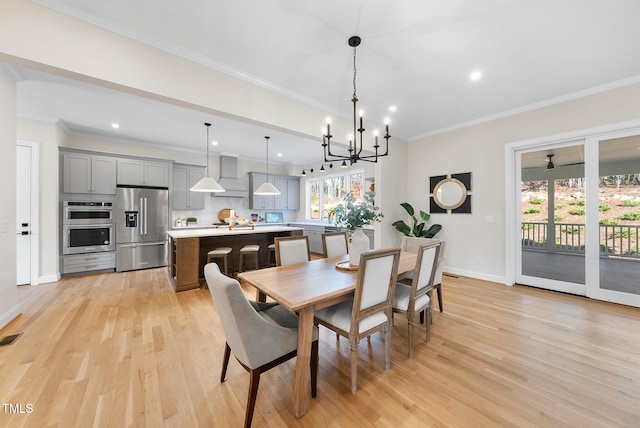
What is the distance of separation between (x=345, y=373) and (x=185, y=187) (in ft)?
18.3

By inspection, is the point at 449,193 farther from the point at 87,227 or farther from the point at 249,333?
the point at 87,227

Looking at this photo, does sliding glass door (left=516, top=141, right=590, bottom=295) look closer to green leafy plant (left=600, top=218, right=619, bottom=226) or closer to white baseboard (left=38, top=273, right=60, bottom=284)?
green leafy plant (left=600, top=218, right=619, bottom=226)

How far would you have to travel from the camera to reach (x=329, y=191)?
710 cm

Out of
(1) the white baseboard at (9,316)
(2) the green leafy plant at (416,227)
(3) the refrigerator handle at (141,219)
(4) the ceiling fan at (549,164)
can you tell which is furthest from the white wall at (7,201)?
(4) the ceiling fan at (549,164)

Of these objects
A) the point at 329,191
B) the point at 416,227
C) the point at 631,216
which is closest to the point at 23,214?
the point at 329,191

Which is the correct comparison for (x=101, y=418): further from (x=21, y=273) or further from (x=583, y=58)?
(x=583, y=58)

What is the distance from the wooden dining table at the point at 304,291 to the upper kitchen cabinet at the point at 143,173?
4443 millimetres

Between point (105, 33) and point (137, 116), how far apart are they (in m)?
2.18

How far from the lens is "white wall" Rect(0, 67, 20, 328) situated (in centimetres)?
248

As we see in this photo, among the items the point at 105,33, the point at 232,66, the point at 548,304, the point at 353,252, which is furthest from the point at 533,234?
the point at 105,33

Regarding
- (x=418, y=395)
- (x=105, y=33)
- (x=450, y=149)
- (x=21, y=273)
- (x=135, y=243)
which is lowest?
(x=418, y=395)

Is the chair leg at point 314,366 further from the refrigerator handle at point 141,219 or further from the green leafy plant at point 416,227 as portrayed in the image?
the refrigerator handle at point 141,219

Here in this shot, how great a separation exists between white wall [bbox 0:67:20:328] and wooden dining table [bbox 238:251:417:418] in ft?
9.11

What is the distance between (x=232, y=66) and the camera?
8.55 ft
